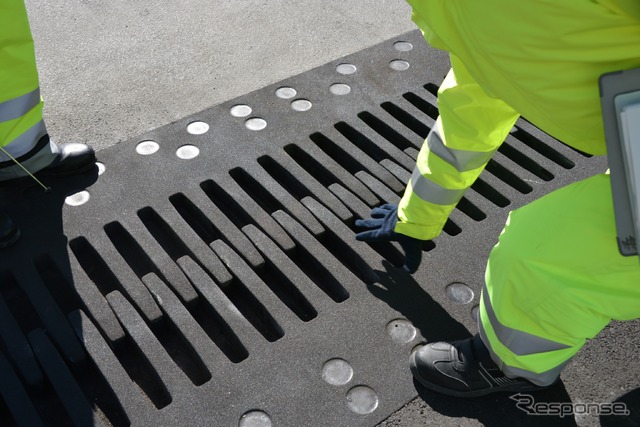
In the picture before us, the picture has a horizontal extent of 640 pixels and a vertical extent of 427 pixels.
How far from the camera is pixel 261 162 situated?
2020 millimetres

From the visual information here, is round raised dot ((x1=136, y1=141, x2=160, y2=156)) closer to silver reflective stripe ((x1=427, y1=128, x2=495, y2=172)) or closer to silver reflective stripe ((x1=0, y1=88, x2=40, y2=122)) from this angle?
silver reflective stripe ((x1=0, y1=88, x2=40, y2=122))

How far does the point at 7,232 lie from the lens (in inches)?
67.3

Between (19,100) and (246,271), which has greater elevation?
(19,100)

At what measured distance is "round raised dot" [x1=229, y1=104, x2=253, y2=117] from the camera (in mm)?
2186

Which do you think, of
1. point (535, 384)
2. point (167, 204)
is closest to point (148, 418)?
point (167, 204)

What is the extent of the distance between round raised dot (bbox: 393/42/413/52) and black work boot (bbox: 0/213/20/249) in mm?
1507

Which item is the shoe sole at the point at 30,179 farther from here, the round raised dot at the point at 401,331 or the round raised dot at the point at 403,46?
the round raised dot at the point at 403,46

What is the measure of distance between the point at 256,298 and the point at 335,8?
1680 millimetres

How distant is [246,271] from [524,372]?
71 cm

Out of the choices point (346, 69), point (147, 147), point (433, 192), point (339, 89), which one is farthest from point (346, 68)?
point (433, 192)

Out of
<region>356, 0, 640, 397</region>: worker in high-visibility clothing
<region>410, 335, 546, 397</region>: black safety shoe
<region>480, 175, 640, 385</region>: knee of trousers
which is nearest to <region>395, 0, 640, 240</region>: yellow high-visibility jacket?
<region>356, 0, 640, 397</region>: worker in high-visibility clothing

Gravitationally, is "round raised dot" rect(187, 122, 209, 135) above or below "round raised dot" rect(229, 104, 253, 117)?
below

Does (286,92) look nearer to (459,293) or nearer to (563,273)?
(459,293)

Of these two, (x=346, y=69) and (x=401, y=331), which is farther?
(x=346, y=69)
